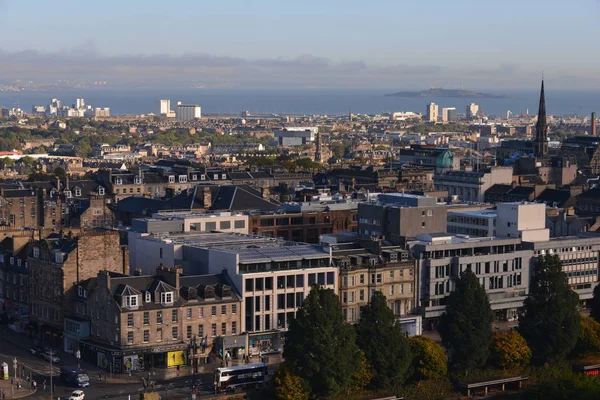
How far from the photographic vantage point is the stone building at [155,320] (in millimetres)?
59438

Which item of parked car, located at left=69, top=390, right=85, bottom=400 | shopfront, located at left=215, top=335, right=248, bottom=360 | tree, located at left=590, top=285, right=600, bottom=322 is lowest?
parked car, located at left=69, top=390, right=85, bottom=400

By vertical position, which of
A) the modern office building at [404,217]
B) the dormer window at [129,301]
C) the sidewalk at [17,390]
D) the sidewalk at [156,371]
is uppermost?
the modern office building at [404,217]

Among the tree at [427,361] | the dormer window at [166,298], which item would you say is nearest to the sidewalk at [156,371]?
the dormer window at [166,298]

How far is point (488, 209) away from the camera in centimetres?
8594

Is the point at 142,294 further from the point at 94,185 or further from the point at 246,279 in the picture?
the point at 94,185

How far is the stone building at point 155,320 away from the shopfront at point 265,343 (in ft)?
2.24

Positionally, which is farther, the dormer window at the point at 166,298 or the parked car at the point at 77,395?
the dormer window at the point at 166,298

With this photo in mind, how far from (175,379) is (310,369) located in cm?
683

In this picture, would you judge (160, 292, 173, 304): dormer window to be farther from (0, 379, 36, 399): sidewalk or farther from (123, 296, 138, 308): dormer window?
(0, 379, 36, 399): sidewalk

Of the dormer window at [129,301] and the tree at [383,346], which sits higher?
the dormer window at [129,301]

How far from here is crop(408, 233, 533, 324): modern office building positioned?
228 feet

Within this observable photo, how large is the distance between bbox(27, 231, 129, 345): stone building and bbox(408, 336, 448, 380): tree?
16.4 meters

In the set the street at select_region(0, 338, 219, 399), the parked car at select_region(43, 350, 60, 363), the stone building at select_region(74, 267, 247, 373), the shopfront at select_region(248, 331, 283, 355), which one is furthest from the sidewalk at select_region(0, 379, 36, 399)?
the shopfront at select_region(248, 331, 283, 355)

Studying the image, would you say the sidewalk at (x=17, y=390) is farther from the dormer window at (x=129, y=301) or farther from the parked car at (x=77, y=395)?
the dormer window at (x=129, y=301)
